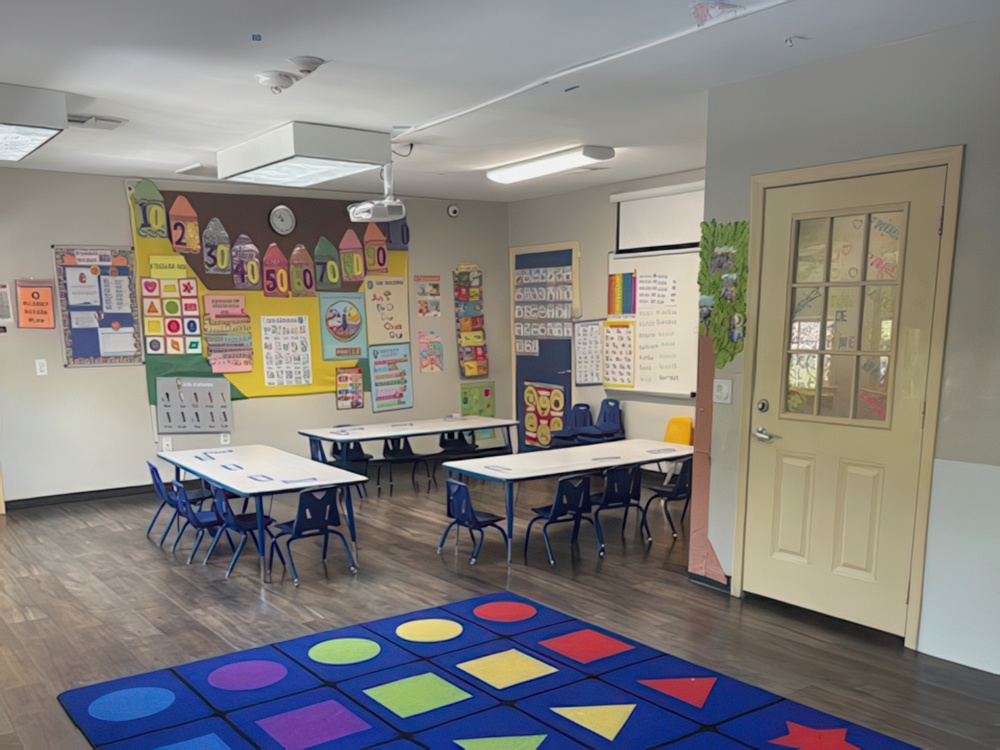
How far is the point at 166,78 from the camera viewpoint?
13.1 ft

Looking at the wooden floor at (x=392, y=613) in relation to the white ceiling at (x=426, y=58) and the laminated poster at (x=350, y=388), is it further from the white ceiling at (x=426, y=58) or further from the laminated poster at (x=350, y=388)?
the white ceiling at (x=426, y=58)

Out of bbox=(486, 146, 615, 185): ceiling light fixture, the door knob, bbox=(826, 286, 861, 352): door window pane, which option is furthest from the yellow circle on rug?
bbox=(486, 146, 615, 185): ceiling light fixture

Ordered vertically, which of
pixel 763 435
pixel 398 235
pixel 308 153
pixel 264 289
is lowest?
pixel 763 435

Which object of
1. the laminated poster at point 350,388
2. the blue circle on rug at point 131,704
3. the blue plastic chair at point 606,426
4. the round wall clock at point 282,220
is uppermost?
the round wall clock at point 282,220

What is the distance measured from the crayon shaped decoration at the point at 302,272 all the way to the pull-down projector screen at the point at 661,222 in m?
3.14

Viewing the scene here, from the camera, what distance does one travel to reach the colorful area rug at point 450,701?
9.84 feet

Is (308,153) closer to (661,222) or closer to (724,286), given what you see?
(724,286)

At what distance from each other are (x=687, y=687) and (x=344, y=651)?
5.37ft

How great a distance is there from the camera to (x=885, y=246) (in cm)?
385

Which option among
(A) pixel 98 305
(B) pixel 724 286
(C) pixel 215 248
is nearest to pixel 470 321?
(C) pixel 215 248

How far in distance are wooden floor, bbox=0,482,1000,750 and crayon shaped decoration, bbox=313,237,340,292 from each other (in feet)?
9.37

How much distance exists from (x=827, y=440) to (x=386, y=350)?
5.25 meters

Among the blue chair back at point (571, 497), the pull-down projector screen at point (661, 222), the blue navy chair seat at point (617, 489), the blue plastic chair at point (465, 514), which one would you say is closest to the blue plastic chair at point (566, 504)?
the blue chair back at point (571, 497)

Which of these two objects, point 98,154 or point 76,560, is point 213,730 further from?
point 98,154
